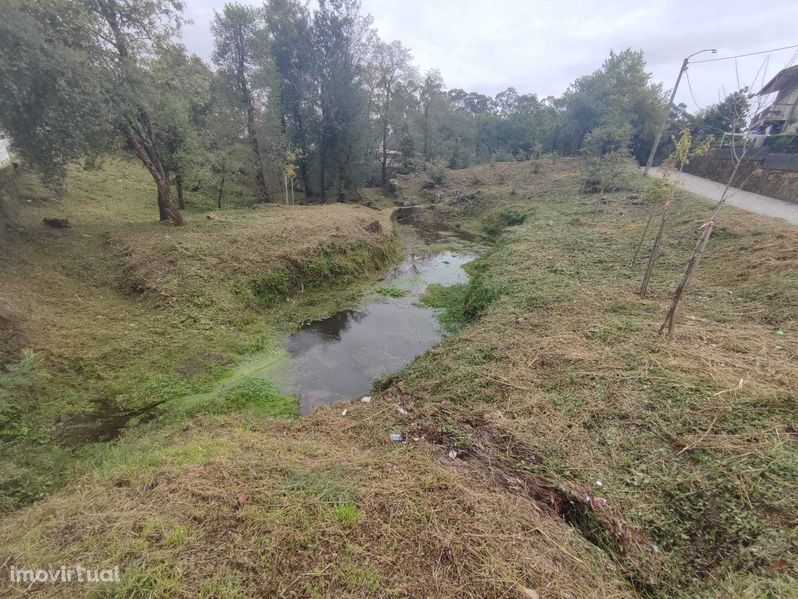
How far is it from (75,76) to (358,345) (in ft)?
35.5

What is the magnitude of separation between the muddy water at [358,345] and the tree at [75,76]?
8889 mm

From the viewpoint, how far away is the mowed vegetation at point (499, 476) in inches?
105

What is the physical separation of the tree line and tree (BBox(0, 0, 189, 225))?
0.04 m

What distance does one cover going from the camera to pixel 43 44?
8938 millimetres

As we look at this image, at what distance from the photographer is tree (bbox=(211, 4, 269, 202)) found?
63.3ft

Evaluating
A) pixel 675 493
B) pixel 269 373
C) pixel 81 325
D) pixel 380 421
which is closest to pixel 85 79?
A: pixel 81 325

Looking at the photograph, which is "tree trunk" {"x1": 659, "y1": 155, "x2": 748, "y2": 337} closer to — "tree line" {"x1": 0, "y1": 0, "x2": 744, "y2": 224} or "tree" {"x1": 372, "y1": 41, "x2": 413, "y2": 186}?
"tree line" {"x1": 0, "y1": 0, "x2": 744, "y2": 224}

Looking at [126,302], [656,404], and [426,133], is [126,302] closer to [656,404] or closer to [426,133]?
[656,404]

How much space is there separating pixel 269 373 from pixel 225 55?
2099 centimetres

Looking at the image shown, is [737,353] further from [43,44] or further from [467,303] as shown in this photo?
[43,44]

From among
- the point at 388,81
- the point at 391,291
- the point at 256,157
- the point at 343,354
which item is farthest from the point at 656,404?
the point at 388,81

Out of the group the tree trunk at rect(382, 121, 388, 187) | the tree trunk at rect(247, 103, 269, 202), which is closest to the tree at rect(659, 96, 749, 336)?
the tree trunk at rect(247, 103, 269, 202)

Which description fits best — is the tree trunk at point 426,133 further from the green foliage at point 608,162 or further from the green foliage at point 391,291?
the green foliage at point 391,291

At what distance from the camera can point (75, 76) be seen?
9.65 m
